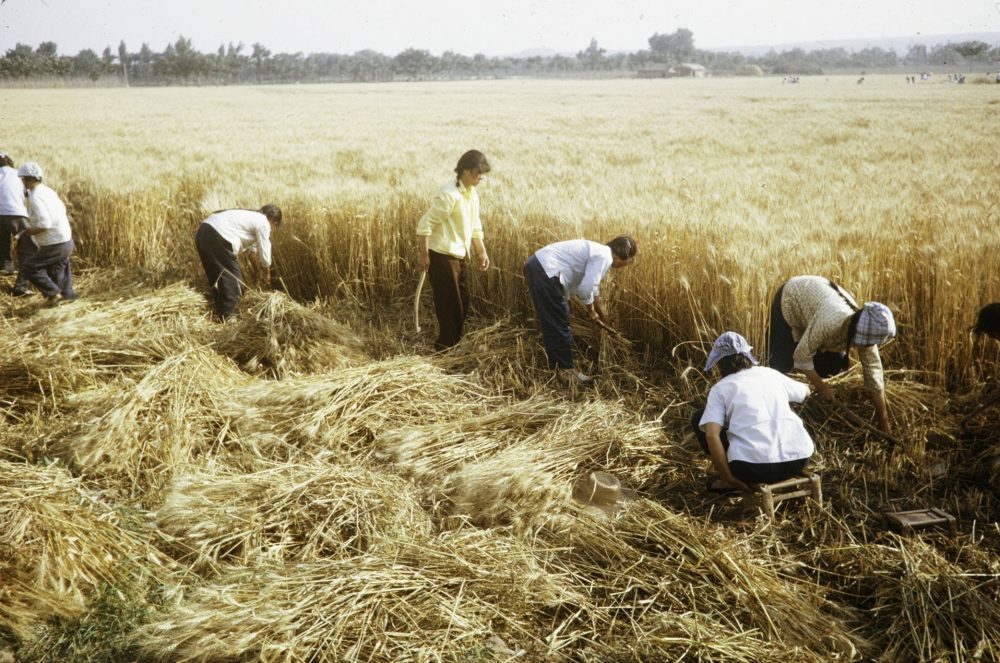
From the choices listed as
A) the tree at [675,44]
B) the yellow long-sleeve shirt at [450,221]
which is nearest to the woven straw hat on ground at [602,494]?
the yellow long-sleeve shirt at [450,221]

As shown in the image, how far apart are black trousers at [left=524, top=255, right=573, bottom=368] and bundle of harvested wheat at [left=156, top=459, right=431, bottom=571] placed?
4.78 feet

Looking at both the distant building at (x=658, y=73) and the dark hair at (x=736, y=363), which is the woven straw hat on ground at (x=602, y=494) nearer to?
the dark hair at (x=736, y=363)

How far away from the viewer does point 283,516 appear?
2914 mm

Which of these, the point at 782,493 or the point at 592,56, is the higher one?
the point at 592,56

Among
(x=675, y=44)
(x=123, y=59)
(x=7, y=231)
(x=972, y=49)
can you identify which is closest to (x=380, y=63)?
(x=123, y=59)

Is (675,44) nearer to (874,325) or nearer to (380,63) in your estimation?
(380,63)

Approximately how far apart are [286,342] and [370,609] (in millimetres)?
2761

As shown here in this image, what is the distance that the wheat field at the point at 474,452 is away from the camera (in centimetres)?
236

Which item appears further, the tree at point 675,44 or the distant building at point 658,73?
the tree at point 675,44

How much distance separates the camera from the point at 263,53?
74.6 m

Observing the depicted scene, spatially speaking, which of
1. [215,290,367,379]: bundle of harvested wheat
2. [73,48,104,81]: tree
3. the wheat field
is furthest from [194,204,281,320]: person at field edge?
[73,48,104,81]: tree

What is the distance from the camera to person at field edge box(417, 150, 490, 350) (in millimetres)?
4526

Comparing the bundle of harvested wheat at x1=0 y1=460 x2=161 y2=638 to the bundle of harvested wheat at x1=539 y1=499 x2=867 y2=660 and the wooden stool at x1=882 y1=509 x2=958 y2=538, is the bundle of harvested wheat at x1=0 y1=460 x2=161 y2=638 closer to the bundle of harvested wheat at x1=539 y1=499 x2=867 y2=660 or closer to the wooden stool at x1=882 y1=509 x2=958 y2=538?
the bundle of harvested wheat at x1=539 y1=499 x2=867 y2=660

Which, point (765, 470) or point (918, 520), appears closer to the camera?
point (918, 520)
